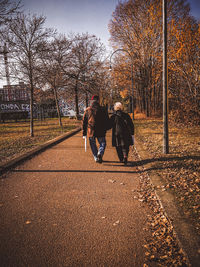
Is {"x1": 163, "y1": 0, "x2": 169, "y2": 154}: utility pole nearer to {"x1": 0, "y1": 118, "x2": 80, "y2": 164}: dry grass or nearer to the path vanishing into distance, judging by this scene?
the path vanishing into distance

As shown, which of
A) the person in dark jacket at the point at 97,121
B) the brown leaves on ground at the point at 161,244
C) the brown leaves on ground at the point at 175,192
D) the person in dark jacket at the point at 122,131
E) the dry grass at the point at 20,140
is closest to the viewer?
the brown leaves on ground at the point at 161,244

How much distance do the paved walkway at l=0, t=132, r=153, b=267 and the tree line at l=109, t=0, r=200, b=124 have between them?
8564mm

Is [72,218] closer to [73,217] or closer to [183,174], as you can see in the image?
[73,217]

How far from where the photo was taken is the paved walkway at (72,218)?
7.84 feet

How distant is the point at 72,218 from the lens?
317 cm

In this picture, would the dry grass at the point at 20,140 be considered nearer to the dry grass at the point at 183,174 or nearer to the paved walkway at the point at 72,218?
the paved walkway at the point at 72,218

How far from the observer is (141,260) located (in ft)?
7.50

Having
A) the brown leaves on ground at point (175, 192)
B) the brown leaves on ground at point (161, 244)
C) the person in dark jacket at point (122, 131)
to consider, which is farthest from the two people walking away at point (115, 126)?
the brown leaves on ground at point (161, 244)

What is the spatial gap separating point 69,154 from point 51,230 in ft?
15.2

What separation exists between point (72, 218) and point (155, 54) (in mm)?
22125

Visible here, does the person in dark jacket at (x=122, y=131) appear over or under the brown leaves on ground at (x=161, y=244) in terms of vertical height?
over

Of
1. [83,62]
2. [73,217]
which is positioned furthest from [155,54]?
[73,217]

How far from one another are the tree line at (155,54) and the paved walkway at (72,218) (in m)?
8.56

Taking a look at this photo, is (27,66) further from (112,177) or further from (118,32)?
(118,32)
